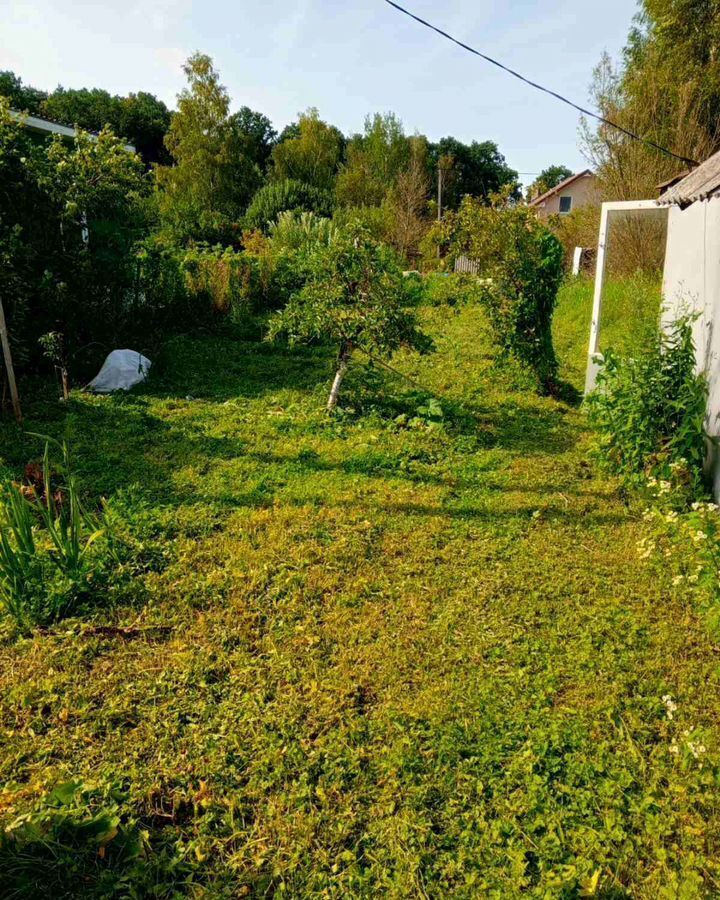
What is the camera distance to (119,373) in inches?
308

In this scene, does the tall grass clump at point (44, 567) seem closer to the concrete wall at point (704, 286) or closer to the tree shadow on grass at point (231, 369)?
the tree shadow on grass at point (231, 369)

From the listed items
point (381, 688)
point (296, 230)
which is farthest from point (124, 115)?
point (381, 688)

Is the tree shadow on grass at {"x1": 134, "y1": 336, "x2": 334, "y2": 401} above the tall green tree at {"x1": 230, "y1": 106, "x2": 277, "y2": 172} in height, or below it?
below

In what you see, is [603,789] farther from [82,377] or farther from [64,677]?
[82,377]

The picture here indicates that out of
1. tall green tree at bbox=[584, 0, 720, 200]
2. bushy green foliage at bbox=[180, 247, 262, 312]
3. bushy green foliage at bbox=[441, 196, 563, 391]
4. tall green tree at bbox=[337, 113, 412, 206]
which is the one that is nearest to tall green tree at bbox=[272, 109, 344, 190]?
tall green tree at bbox=[337, 113, 412, 206]

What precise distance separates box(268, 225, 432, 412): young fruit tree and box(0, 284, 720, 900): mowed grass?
151cm

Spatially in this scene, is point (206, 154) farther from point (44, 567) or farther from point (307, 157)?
point (44, 567)

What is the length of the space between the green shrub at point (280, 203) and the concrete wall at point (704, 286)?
846 inches

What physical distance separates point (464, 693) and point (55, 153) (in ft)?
27.0

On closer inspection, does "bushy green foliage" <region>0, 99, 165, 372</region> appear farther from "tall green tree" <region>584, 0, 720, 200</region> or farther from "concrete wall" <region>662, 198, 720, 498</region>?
"tall green tree" <region>584, 0, 720, 200</region>

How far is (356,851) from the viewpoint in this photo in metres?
2.17

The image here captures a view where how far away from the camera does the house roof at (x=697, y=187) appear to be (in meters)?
4.65

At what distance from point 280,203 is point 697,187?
23.6 meters

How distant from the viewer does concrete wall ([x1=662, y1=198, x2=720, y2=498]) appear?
4.57 meters
